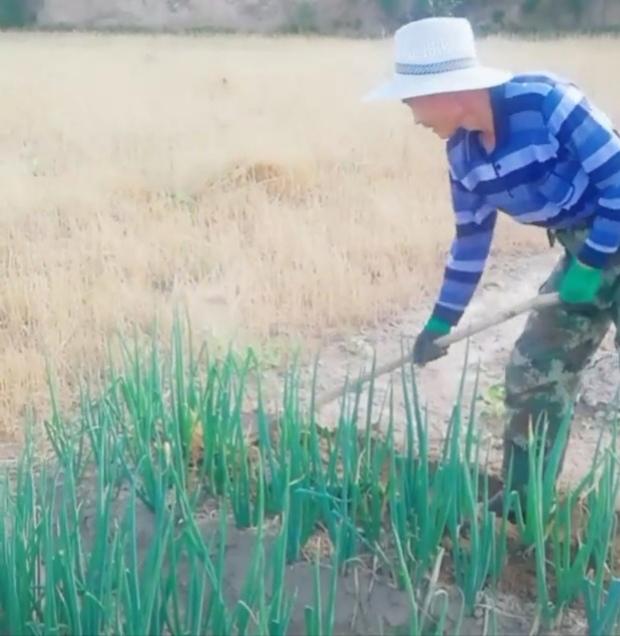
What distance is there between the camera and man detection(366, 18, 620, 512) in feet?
7.58

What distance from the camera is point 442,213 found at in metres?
5.50

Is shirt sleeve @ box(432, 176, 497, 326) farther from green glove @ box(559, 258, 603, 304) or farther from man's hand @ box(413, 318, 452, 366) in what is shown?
green glove @ box(559, 258, 603, 304)

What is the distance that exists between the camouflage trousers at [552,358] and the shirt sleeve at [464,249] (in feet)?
0.50

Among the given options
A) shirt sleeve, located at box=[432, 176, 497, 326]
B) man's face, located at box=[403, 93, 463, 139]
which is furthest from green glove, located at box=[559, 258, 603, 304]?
man's face, located at box=[403, 93, 463, 139]

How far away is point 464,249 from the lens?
266 centimetres

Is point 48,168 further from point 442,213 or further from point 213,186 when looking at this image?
point 442,213

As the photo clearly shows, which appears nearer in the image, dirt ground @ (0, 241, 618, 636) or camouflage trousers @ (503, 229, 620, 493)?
dirt ground @ (0, 241, 618, 636)

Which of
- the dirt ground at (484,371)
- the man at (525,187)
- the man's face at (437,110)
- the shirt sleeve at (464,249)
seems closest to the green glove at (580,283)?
the man at (525,187)

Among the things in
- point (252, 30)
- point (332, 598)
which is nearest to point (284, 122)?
point (252, 30)

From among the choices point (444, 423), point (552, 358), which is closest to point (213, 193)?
point (444, 423)

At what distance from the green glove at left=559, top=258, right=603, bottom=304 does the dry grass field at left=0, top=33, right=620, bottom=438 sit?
118 centimetres

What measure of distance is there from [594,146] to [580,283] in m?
0.29

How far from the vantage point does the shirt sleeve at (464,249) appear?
2602 millimetres

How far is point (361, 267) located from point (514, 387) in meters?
2.11
